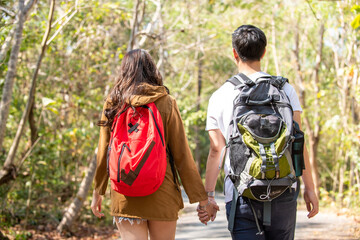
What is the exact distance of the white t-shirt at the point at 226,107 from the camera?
3035mm

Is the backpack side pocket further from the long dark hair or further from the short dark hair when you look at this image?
the long dark hair

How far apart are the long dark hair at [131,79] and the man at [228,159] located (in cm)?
52

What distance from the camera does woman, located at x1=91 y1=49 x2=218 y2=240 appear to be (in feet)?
10.3

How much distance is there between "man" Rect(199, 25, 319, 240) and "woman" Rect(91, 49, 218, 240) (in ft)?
0.66

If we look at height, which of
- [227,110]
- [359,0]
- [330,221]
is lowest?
[330,221]

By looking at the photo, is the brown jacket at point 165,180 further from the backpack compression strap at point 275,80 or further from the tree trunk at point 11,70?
the tree trunk at point 11,70

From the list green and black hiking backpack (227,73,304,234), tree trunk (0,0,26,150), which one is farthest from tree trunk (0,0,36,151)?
green and black hiking backpack (227,73,304,234)

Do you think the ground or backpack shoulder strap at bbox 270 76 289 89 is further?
the ground

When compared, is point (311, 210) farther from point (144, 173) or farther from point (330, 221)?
point (330, 221)

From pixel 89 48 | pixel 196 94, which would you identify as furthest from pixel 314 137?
pixel 196 94

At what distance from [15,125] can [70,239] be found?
8.67 ft

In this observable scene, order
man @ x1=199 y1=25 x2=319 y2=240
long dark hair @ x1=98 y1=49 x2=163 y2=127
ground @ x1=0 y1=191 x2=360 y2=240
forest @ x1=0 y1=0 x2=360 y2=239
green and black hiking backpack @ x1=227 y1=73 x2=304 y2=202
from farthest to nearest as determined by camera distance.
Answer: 1. ground @ x1=0 y1=191 x2=360 y2=240
2. forest @ x1=0 y1=0 x2=360 y2=239
3. long dark hair @ x1=98 y1=49 x2=163 y2=127
4. man @ x1=199 y1=25 x2=319 y2=240
5. green and black hiking backpack @ x1=227 y1=73 x2=304 y2=202

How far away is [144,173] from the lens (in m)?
3.00

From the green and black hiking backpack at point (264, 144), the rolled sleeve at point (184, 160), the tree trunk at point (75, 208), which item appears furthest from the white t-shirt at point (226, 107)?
the tree trunk at point (75, 208)
